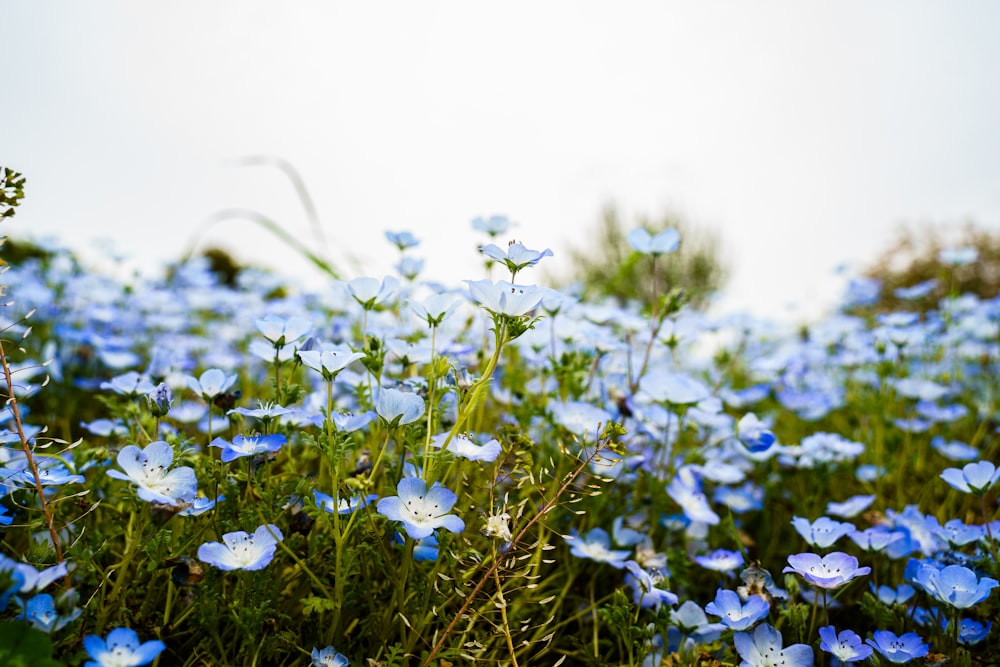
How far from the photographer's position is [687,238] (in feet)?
40.8

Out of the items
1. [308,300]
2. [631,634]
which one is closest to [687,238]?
[308,300]

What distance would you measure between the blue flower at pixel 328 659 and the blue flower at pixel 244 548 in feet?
0.62

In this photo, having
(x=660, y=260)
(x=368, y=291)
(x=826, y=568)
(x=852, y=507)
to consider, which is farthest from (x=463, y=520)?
(x=660, y=260)

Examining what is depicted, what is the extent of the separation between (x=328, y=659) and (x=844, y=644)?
947 millimetres

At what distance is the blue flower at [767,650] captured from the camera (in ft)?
4.36

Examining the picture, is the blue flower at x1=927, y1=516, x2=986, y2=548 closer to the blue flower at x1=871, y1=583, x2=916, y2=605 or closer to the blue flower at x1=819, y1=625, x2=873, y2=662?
the blue flower at x1=871, y1=583, x2=916, y2=605

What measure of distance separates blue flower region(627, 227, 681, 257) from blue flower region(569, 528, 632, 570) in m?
0.73

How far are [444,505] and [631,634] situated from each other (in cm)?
45

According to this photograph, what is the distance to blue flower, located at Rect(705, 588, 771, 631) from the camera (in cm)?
136

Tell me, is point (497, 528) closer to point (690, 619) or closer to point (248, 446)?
point (248, 446)

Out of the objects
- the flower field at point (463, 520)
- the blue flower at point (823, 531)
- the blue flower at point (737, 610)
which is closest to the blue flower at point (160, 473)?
the flower field at point (463, 520)

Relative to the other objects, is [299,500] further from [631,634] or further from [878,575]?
[878,575]

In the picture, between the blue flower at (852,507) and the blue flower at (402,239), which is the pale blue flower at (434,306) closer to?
the blue flower at (402,239)

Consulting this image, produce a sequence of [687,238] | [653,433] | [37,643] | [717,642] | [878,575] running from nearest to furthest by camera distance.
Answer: [37,643] < [717,642] < [878,575] < [653,433] < [687,238]
